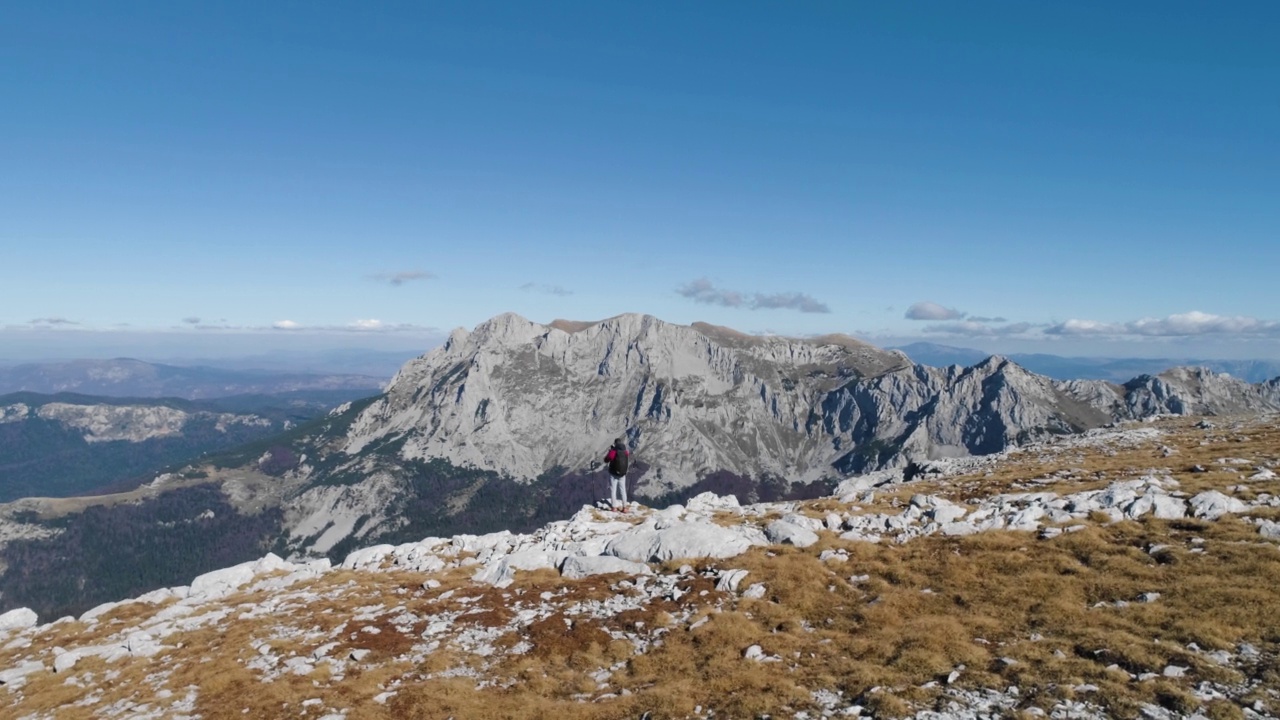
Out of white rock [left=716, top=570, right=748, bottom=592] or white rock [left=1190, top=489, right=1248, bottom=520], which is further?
white rock [left=1190, top=489, right=1248, bottom=520]

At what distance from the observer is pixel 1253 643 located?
1592 cm

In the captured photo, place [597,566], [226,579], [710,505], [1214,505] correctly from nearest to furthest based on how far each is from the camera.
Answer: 1. [1214,505]
2. [597,566]
3. [226,579]
4. [710,505]

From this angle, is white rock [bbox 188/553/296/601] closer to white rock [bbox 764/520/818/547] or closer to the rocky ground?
the rocky ground

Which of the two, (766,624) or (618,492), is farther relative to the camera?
(618,492)

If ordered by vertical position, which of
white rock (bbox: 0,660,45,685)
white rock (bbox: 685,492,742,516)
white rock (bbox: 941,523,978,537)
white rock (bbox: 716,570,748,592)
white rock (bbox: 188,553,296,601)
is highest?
white rock (bbox: 941,523,978,537)

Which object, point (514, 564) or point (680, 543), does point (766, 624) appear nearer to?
point (680, 543)

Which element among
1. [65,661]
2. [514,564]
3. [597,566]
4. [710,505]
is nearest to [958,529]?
[597,566]

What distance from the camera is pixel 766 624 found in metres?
22.1

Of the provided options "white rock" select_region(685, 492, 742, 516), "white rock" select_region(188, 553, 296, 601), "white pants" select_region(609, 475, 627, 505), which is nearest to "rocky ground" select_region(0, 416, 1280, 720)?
"white rock" select_region(188, 553, 296, 601)

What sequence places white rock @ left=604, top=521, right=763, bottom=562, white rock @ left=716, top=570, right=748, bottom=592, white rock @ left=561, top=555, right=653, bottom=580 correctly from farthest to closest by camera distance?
white rock @ left=604, top=521, right=763, bottom=562 → white rock @ left=561, top=555, right=653, bottom=580 → white rock @ left=716, top=570, right=748, bottom=592

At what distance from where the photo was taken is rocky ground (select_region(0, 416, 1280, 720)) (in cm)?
1595

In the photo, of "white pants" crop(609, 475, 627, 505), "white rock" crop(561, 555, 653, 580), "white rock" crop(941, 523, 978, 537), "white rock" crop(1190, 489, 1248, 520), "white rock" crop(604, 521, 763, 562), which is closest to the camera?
"white rock" crop(1190, 489, 1248, 520)

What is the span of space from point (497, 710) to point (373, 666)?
732cm

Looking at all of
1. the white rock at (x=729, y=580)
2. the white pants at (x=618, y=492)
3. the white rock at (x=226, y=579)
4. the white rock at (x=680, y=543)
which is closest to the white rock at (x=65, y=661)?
the white rock at (x=226, y=579)
